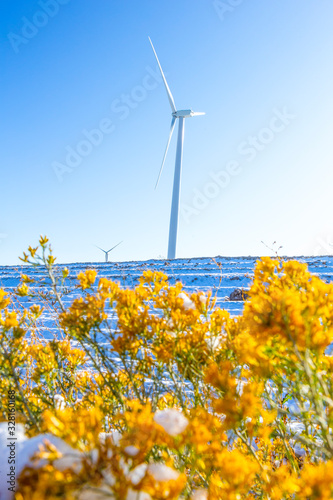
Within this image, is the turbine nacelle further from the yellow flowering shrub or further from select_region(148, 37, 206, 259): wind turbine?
the yellow flowering shrub

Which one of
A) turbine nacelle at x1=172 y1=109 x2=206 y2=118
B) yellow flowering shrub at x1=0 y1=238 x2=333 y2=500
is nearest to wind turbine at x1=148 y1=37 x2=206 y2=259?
turbine nacelle at x1=172 y1=109 x2=206 y2=118

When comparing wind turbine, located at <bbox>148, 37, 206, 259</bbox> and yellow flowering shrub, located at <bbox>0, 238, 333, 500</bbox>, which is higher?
wind turbine, located at <bbox>148, 37, 206, 259</bbox>

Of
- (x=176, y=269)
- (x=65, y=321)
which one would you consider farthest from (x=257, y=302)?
(x=176, y=269)

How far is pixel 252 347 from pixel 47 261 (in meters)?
1.13

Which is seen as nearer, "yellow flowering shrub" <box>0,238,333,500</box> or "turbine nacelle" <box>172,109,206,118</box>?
"yellow flowering shrub" <box>0,238,333,500</box>

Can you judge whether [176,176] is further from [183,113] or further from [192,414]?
[192,414]

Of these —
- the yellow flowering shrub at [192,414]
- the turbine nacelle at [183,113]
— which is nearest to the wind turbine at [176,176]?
the turbine nacelle at [183,113]

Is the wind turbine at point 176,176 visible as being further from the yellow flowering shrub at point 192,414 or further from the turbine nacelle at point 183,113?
the yellow flowering shrub at point 192,414

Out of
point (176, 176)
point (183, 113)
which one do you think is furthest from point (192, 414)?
point (183, 113)

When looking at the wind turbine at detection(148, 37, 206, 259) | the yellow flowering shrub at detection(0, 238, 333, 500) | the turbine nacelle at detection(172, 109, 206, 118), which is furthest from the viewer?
the turbine nacelle at detection(172, 109, 206, 118)

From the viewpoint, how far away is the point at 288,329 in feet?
2.17

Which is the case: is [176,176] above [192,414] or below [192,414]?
above

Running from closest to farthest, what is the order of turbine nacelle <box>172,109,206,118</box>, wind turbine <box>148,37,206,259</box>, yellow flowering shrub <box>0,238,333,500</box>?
yellow flowering shrub <box>0,238,333,500</box> → wind turbine <box>148,37,206,259</box> → turbine nacelle <box>172,109,206,118</box>

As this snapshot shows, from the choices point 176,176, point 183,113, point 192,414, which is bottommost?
point 192,414
